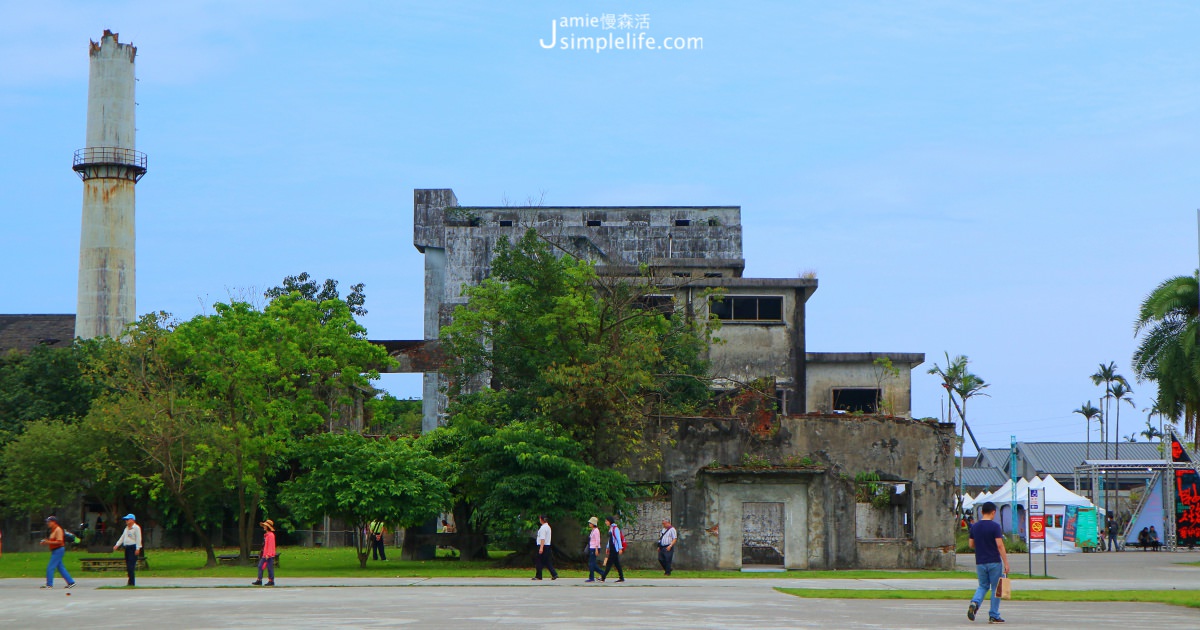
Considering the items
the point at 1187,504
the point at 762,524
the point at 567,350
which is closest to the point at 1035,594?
the point at 567,350

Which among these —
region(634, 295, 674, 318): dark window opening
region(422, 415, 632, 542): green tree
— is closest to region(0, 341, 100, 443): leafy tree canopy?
region(634, 295, 674, 318): dark window opening

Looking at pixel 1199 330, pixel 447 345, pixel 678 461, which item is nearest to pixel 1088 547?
pixel 1199 330

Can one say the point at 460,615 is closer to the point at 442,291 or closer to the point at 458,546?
the point at 458,546

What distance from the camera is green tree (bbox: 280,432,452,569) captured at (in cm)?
3230

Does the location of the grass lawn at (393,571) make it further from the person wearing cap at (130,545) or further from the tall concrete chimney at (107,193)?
the tall concrete chimney at (107,193)

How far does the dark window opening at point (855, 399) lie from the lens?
4841 centimetres

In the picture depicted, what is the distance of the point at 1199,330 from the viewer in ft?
142

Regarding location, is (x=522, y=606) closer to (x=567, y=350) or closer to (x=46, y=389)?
(x=567, y=350)

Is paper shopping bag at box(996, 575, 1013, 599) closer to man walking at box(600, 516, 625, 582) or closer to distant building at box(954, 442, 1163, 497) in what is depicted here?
man walking at box(600, 516, 625, 582)

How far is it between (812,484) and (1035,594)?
1086 centimetres

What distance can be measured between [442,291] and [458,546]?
2692cm

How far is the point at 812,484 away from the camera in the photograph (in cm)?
3431

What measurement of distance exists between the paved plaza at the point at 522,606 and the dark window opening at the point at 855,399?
19388mm

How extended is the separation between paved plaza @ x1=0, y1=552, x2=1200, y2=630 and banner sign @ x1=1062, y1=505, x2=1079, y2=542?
26361 mm
